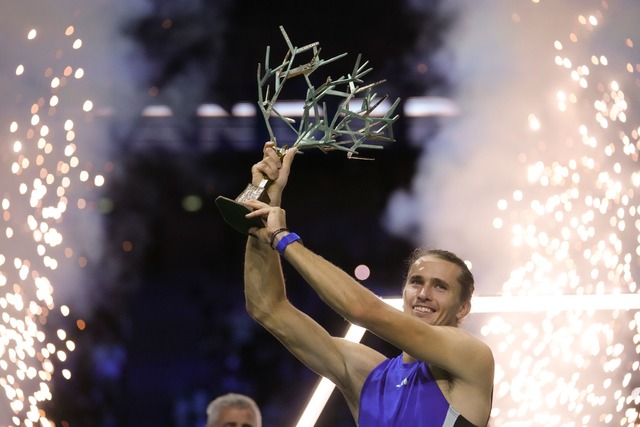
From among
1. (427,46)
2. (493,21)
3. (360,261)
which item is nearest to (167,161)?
(360,261)

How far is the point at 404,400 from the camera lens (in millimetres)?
2418

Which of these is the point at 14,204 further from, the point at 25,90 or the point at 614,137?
the point at 614,137

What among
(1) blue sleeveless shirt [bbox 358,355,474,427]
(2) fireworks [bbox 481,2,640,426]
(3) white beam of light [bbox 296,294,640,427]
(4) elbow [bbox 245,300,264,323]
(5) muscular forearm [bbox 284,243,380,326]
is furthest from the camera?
(2) fireworks [bbox 481,2,640,426]

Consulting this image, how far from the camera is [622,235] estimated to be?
19.3 feet

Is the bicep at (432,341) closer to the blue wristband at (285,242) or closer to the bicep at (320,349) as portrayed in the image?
the blue wristband at (285,242)

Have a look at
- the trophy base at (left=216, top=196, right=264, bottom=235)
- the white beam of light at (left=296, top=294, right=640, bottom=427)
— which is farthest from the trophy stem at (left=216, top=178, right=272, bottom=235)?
the white beam of light at (left=296, top=294, right=640, bottom=427)

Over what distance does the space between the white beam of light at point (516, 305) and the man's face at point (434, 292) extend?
174 centimetres

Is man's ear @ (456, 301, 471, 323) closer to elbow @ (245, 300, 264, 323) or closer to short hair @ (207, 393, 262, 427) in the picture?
elbow @ (245, 300, 264, 323)

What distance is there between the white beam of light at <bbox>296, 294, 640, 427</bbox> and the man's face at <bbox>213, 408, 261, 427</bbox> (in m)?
0.32

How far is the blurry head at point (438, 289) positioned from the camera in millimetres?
2516

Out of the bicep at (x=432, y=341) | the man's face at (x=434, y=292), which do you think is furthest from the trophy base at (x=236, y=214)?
the man's face at (x=434, y=292)

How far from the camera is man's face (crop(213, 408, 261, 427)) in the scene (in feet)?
13.2

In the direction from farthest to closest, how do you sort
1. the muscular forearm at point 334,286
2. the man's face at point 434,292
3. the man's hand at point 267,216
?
the man's face at point 434,292
the man's hand at point 267,216
the muscular forearm at point 334,286

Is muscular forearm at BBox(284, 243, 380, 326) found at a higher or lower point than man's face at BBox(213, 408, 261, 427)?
lower
